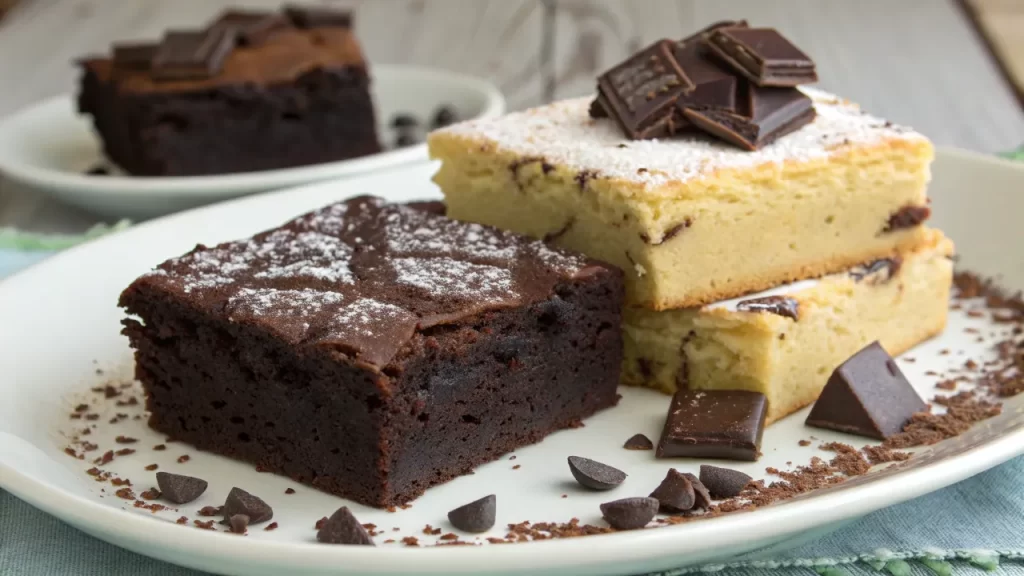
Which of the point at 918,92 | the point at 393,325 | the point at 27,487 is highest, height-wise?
the point at 393,325

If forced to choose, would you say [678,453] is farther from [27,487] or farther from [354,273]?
[27,487]

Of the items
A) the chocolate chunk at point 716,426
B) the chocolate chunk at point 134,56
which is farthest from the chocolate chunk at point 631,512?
the chocolate chunk at point 134,56

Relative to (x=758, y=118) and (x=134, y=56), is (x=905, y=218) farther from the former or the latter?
(x=134, y=56)

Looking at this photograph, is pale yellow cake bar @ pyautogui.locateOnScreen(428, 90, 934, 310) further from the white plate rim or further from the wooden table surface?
the wooden table surface

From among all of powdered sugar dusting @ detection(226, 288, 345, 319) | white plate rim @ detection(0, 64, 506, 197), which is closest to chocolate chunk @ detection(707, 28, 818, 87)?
white plate rim @ detection(0, 64, 506, 197)

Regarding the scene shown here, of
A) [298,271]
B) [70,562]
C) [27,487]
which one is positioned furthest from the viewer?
[298,271]

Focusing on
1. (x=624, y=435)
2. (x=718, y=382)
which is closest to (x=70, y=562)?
(x=624, y=435)
